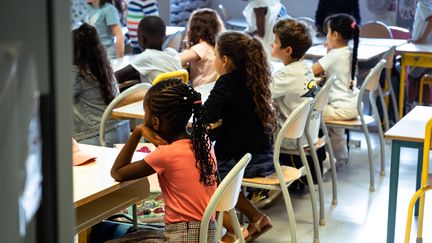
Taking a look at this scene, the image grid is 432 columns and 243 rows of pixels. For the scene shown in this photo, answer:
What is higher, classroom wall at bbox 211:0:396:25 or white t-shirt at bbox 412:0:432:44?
white t-shirt at bbox 412:0:432:44

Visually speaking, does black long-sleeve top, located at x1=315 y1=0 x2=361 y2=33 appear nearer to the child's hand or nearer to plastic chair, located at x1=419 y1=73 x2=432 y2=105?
plastic chair, located at x1=419 y1=73 x2=432 y2=105

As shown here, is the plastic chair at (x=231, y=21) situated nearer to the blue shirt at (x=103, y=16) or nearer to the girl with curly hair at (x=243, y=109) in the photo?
the blue shirt at (x=103, y=16)

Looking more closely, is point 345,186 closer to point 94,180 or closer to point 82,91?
point 82,91

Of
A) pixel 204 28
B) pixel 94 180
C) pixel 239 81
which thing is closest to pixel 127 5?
pixel 204 28

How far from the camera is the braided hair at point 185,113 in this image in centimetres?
241

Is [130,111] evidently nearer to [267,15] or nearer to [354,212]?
[354,212]

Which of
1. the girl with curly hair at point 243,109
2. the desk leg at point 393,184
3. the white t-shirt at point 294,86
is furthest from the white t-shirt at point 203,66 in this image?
the desk leg at point 393,184

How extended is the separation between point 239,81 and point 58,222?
9.30 ft

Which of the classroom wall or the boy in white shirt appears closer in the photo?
the boy in white shirt

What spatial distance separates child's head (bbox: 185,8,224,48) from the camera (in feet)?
15.6

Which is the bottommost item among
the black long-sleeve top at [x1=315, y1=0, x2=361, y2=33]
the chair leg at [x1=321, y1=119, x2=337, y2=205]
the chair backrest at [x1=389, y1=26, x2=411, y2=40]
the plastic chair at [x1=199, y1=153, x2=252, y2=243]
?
the chair leg at [x1=321, y1=119, x2=337, y2=205]

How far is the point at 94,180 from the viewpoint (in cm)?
239

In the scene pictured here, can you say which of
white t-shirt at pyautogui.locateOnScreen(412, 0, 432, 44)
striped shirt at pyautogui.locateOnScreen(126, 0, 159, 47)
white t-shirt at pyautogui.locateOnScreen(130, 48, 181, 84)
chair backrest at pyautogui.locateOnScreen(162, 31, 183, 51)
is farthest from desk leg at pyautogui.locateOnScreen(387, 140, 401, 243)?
striped shirt at pyautogui.locateOnScreen(126, 0, 159, 47)

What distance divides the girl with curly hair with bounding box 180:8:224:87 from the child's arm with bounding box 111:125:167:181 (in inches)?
90.9
